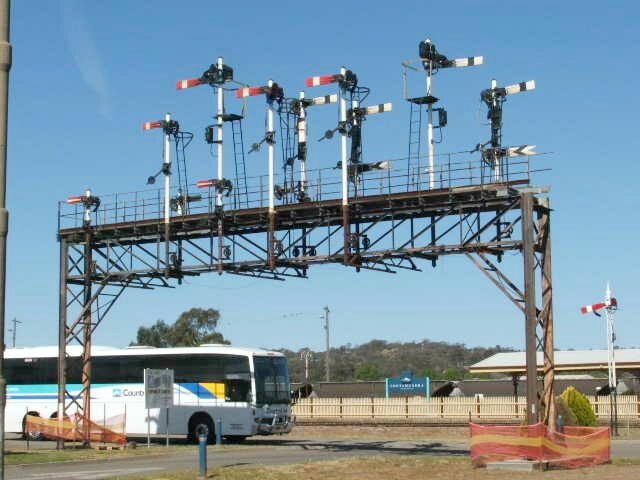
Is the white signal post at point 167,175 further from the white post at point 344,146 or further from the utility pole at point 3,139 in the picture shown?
the utility pole at point 3,139

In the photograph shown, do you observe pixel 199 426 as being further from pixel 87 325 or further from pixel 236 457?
pixel 236 457

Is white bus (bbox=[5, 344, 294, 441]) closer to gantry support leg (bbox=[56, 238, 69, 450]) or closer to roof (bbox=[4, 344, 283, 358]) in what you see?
roof (bbox=[4, 344, 283, 358])

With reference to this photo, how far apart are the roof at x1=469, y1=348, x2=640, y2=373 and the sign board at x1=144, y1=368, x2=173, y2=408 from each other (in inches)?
1109

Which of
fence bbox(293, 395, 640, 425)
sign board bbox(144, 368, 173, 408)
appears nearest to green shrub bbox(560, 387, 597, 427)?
fence bbox(293, 395, 640, 425)

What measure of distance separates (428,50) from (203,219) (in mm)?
8882

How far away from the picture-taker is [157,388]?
3384 centimetres

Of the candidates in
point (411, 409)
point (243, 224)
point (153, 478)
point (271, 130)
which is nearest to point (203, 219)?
point (243, 224)

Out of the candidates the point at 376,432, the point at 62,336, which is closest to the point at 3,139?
the point at 62,336

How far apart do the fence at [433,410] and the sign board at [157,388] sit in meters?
19.5

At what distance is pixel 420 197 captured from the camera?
93.9 ft

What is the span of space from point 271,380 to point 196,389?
298 cm

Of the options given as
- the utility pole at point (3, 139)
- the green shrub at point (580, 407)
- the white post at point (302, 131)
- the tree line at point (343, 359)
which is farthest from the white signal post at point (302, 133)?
the tree line at point (343, 359)

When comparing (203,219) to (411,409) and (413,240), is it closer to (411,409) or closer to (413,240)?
(413,240)

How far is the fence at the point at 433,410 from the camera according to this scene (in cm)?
4841
